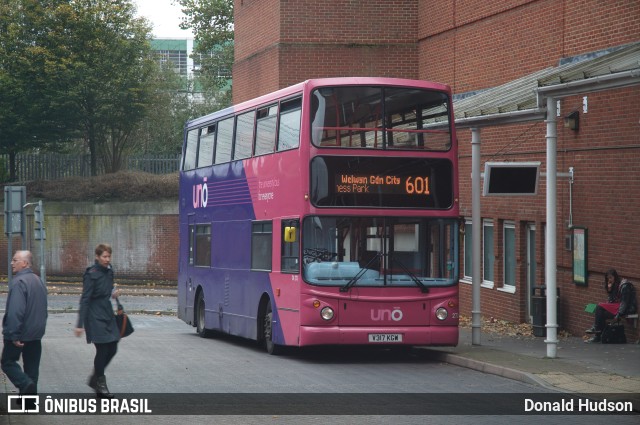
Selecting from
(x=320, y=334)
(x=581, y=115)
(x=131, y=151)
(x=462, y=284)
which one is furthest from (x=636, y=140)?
(x=131, y=151)

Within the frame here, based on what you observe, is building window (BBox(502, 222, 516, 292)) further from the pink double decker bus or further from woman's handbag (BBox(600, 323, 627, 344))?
the pink double decker bus

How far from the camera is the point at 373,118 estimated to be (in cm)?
1891

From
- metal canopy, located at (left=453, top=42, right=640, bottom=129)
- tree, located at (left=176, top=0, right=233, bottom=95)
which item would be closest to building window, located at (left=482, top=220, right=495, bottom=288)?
metal canopy, located at (left=453, top=42, right=640, bottom=129)

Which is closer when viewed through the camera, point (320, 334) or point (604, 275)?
point (320, 334)

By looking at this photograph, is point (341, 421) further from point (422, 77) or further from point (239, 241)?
point (422, 77)

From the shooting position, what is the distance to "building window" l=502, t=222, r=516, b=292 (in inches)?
1073

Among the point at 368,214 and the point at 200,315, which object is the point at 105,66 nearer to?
the point at 200,315

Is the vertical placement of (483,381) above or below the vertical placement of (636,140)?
below

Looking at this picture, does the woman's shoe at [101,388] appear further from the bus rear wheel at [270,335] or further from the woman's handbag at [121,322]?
the bus rear wheel at [270,335]

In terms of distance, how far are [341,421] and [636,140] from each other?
427 inches

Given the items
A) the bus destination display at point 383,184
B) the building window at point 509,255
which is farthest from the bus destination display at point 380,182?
the building window at point 509,255

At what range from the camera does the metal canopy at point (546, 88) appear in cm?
1641

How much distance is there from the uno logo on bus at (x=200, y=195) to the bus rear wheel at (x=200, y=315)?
1988 millimetres

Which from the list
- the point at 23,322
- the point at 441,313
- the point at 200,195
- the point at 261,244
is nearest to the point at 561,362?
the point at 441,313
